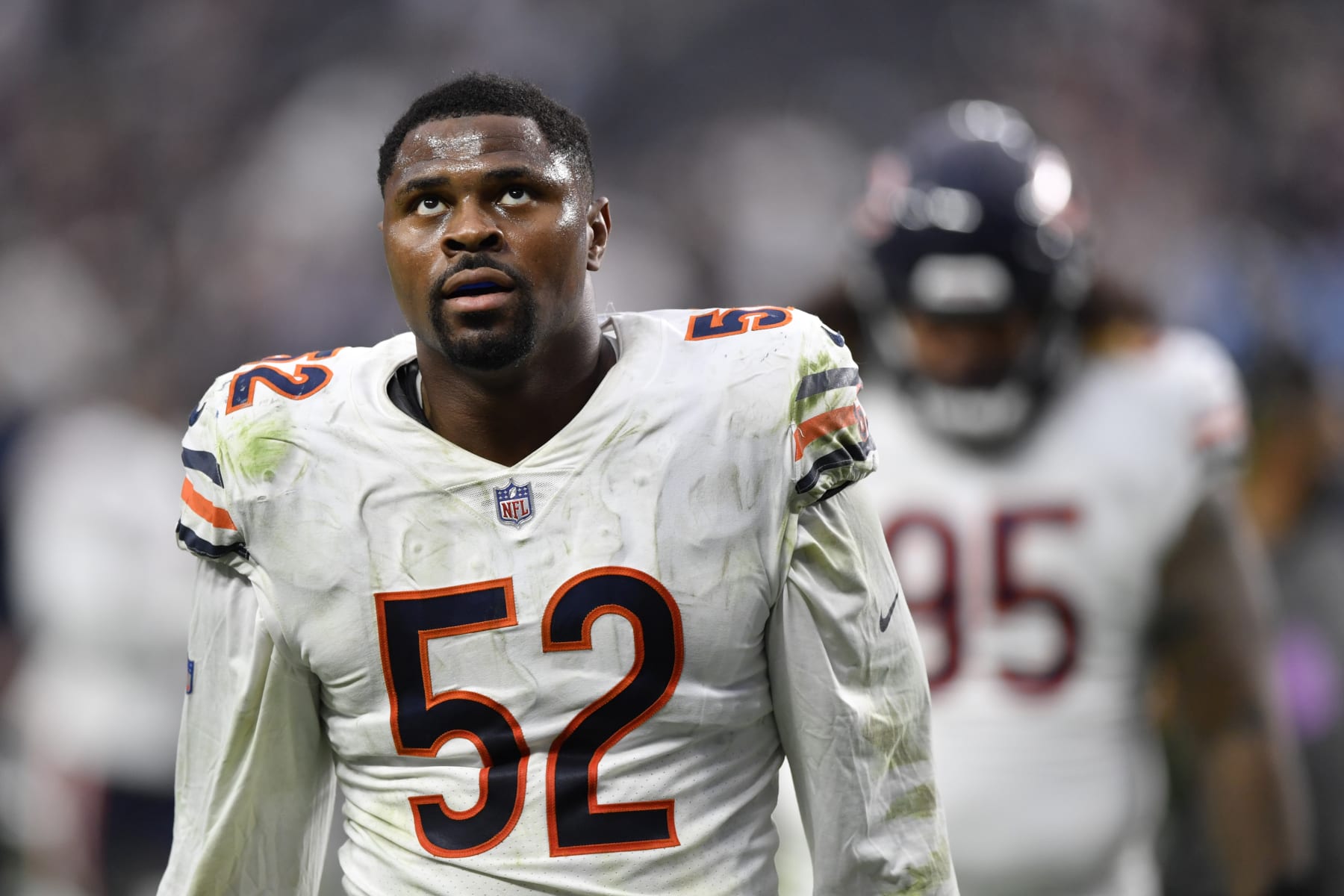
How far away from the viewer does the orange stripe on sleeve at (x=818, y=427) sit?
189 centimetres

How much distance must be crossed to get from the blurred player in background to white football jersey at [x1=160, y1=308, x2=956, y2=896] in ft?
5.13

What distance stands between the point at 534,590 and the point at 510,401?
214 millimetres

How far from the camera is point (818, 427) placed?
1.90 metres

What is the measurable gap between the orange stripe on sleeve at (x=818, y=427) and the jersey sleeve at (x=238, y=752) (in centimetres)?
59

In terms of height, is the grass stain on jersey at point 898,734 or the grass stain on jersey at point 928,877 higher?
the grass stain on jersey at point 898,734

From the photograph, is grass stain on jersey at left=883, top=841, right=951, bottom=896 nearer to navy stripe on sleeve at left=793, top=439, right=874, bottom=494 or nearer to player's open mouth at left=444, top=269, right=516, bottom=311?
navy stripe on sleeve at left=793, top=439, right=874, bottom=494

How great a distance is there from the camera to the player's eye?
1.89 metres

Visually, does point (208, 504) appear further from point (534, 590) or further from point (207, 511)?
point (534, 590)

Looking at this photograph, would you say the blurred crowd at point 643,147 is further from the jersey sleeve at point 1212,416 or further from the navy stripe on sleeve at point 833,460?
the navy stripe on sleeve at point 833,460

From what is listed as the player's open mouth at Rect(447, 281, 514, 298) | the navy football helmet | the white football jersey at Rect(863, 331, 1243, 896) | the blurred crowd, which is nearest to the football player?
the player's open mouth at Rect(447, 281, 514, 298)

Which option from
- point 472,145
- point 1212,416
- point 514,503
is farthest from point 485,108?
point 1212,416

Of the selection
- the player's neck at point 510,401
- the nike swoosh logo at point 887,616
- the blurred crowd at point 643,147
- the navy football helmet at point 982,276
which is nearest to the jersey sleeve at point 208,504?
the player's neck at point 510,401

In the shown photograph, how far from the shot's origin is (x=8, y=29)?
26.8 ft

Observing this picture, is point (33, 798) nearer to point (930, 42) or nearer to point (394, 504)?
point (394, 504)
